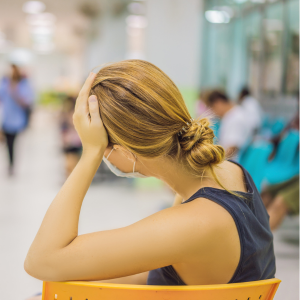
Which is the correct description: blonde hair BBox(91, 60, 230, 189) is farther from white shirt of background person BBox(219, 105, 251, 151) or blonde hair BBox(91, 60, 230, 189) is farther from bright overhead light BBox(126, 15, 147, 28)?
bright overhead light BBox(126, 15, 147, 28)

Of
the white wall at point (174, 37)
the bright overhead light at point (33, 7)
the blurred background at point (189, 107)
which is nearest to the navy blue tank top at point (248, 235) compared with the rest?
the blurred background at point (189, 107)

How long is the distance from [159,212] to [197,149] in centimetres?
22

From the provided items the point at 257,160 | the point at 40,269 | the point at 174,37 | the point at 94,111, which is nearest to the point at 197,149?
the point at 94,111

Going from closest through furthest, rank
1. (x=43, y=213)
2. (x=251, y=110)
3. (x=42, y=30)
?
(x=43, y=213) < (x=251, y=110) < (x=42, y=30)

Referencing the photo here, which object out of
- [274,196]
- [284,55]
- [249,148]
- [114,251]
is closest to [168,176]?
[114,251]

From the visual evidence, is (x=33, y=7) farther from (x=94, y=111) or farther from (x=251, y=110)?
(x=94, y=111)

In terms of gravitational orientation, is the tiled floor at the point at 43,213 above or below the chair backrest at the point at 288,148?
below

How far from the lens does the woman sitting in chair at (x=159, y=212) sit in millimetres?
760

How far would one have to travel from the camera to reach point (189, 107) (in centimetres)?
452

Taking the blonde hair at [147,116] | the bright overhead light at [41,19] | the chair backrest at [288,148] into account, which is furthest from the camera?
the bright overhead light at [41,19]

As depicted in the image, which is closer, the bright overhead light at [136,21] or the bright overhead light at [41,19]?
the bright overhead light at [136,21]

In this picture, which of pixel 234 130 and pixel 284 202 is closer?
pixel 284 202

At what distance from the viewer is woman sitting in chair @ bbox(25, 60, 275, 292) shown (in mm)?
760

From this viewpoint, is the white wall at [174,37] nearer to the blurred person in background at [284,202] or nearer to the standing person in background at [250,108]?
the standing person in background at [250,108]
